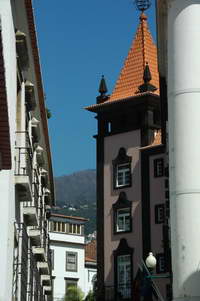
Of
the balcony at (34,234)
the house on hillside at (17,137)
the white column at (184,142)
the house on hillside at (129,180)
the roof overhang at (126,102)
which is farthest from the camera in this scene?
the roof overhang at (126,102)

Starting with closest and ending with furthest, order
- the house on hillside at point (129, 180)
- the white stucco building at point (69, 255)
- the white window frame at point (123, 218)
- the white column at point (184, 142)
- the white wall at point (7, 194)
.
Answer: the white wall at point (7, 194) → the white column at point (184, 142) → the house on hillside at point (129, 180) → the white window frame at point (123, 218) → the white stucco building at point (69, 255)

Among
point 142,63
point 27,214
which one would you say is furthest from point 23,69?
point 142,63

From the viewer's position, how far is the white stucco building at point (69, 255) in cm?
8875

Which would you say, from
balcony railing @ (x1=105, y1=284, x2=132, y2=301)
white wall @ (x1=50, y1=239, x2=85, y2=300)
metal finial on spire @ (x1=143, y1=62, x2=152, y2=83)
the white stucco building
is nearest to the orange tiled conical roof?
metal finial on spire @ (x1=143, y1=62, x2=152, y2=83)

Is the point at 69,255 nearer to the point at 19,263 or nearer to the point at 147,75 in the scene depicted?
the point at 147,75

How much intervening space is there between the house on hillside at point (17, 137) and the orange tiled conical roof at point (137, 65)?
34.4 meters

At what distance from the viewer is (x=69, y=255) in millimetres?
90312

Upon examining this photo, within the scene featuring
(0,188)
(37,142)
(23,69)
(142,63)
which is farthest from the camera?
(142,63)

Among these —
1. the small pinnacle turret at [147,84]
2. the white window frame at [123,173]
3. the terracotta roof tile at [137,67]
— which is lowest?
the white window frame at [123,173]

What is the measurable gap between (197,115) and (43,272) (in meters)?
12.5

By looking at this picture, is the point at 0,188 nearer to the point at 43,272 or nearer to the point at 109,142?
the point at 43,272

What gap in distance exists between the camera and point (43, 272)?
121ft

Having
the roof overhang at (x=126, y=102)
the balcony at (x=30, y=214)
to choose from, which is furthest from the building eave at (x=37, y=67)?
the roof overhang at (x=126, y=102)

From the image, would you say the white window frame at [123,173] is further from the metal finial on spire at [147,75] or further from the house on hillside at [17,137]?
the house on hillside at [17,137]
